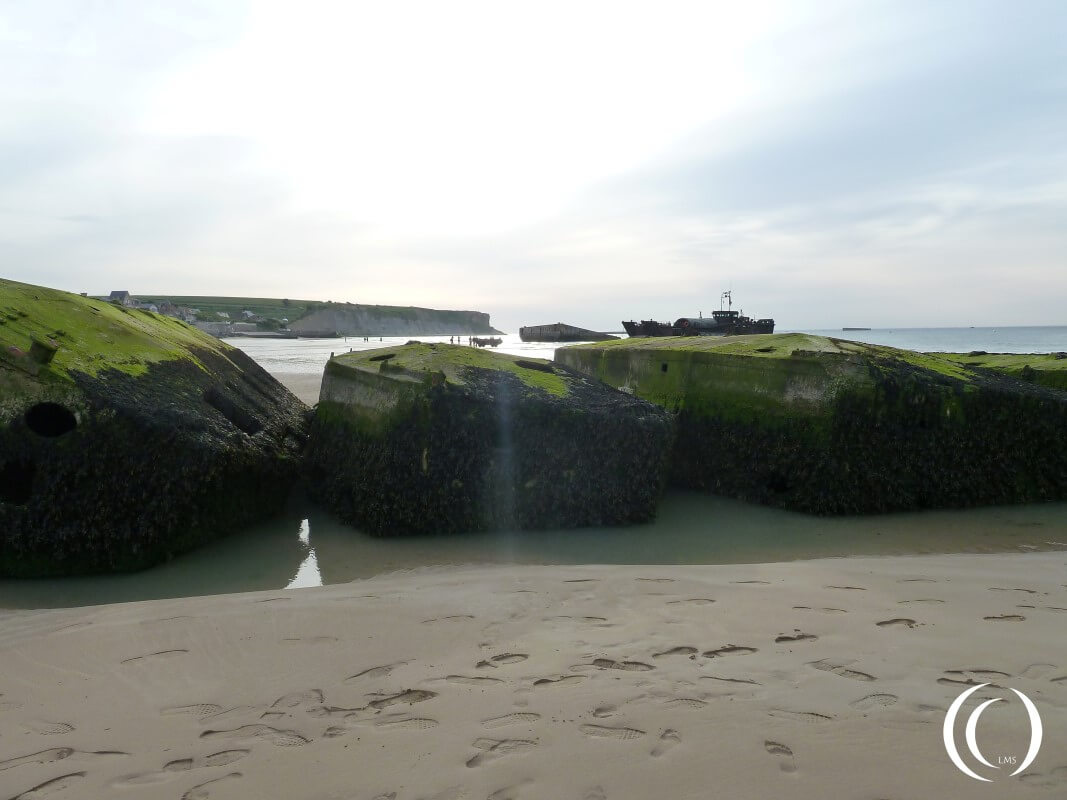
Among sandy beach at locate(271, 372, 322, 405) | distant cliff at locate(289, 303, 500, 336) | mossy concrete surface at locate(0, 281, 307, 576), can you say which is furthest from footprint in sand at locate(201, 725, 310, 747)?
distant cliff at locate(289, 303, 500, 336)

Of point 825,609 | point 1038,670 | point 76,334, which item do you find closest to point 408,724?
point 825,609

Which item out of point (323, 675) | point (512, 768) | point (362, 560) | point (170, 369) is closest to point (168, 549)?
point (362, 560)

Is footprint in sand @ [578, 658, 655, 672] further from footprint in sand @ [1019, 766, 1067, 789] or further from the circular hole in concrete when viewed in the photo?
the circular hole in concrete

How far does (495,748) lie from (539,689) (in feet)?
1.64

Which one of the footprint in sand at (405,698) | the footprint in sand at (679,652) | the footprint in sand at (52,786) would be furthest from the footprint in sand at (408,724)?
the footprint in sand at (679,652)

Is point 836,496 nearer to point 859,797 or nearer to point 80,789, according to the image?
point 859,797

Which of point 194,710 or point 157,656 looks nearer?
point 194,710

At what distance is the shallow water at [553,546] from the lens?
4.94 metres

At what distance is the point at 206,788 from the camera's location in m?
2.28

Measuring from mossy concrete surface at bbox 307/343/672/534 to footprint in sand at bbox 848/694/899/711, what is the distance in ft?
12.1

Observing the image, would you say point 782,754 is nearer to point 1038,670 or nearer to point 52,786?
point 1038,670

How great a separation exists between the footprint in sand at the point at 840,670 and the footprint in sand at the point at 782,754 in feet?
2.50

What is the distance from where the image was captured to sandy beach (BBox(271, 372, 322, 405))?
54.5 feet

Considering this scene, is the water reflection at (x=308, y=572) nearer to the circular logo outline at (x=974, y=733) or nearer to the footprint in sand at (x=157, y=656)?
the footprint in sand at (x=157, y=656)
